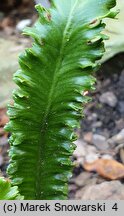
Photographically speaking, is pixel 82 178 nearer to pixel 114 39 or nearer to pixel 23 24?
pixel 114 39

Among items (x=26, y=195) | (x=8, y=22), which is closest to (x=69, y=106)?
(x=26, y=195)

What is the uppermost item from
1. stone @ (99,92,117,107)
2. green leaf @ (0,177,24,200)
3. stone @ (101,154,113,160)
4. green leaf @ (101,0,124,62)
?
green leaf @ (101,0,124,62)

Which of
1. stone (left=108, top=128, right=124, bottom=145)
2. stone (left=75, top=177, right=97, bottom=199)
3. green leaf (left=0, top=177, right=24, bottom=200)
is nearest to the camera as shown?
green leaf (left=0, top=177, right=24, bottom=200)

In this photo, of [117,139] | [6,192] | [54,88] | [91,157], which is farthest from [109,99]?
[6,192]

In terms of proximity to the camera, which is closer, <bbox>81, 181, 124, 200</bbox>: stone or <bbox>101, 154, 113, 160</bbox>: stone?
<bbox>81, 181, 124, 200</bbox>: stone

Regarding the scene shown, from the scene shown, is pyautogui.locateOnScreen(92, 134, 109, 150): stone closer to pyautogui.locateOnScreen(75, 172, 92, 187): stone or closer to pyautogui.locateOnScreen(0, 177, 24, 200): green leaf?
pyautogui.locateOnScreen(75, 172, 92, 187): stone

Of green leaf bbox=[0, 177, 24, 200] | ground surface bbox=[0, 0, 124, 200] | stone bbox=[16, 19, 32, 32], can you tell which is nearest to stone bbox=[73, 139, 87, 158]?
ground surface bbox=[0, 0, 124, 200]

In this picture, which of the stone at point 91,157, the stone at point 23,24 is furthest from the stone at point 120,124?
the stone at point 23,24
